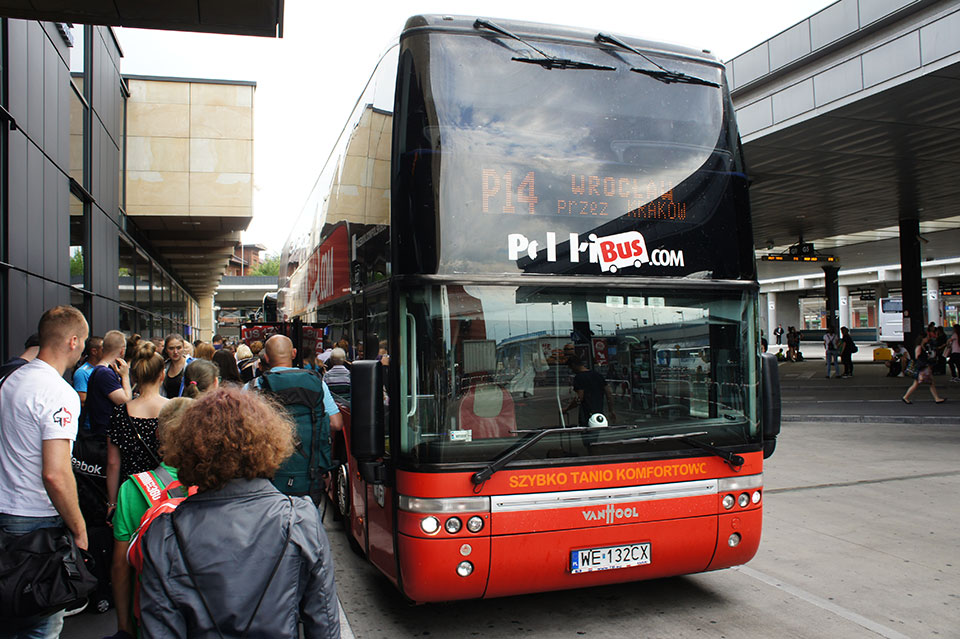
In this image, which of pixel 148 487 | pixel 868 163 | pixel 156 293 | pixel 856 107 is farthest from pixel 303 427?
pixel 156 293

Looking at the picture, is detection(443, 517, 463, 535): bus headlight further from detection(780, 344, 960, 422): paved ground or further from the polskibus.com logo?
detection(780, 344, 960, 422): paved ground

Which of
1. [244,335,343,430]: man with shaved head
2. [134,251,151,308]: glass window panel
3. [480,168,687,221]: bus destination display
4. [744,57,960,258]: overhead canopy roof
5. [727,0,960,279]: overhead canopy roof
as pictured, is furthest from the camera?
[134,251,151,308]: glass window panel

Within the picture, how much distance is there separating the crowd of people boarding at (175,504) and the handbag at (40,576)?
11 cm

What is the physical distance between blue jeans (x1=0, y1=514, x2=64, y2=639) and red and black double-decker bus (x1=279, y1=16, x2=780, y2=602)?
5.09 feet

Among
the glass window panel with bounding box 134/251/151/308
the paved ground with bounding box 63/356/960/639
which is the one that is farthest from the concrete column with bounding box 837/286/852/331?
the paved ground with bounding box 63/356/960/639

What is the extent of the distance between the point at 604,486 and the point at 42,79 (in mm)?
9207

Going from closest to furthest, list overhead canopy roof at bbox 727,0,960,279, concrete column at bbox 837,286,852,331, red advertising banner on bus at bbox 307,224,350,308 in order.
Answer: red advertising banner on bus at bbox 307,224,350,308 < overhead canopy roof at bbox 727,0,960,279 < concrete column at bbox 837,286,852,331

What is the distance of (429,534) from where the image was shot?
413cm

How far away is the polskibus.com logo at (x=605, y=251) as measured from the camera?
4.38 metres

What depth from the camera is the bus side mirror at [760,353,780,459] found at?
469 centimetres

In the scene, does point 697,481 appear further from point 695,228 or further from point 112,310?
point 112,310

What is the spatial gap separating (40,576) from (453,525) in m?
2.01

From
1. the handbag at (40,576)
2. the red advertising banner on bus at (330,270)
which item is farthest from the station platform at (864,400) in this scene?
the handbag at (40,576)

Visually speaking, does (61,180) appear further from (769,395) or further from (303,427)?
(769,395)
